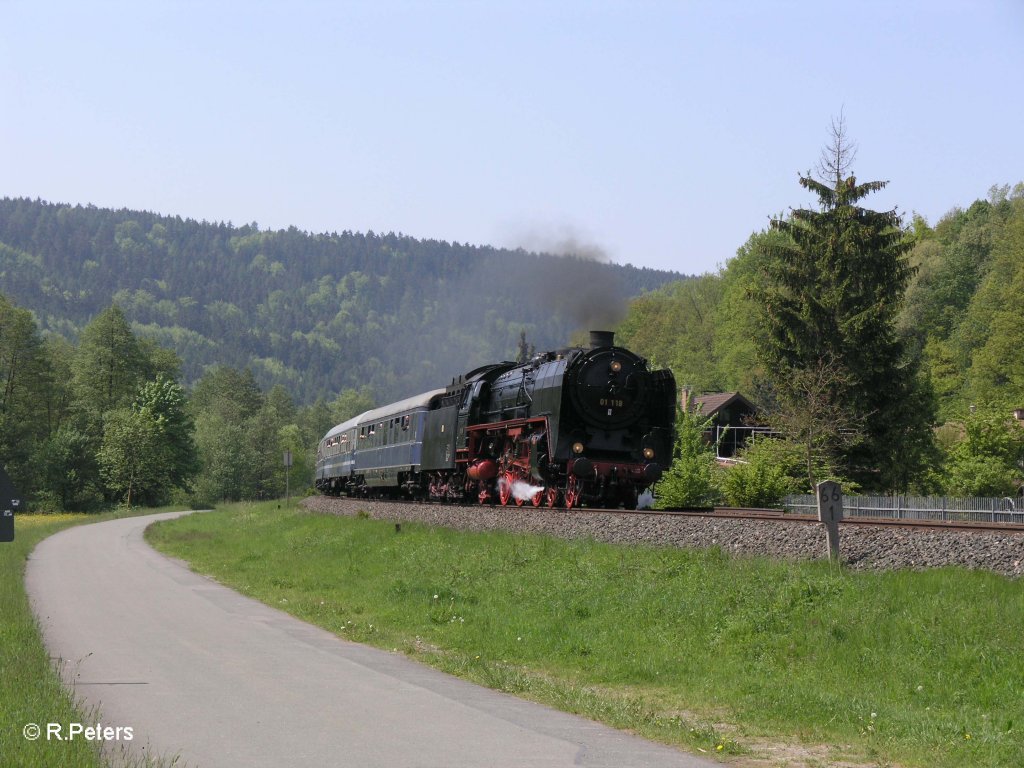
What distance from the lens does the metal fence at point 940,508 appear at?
31.4 m

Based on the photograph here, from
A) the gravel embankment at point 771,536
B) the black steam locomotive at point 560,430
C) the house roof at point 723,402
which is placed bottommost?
the gravel embankment at point 771,536

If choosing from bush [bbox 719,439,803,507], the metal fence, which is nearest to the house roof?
bush [bbox 719,439,803,507]

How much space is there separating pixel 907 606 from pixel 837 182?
38.5 m

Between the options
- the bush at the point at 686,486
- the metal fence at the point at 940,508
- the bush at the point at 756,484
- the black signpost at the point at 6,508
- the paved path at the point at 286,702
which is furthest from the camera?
the bush at the point at 756,484

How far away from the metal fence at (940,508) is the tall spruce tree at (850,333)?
29.9 ft

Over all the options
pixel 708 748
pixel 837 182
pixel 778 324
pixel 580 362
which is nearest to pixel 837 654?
pixel 708 748

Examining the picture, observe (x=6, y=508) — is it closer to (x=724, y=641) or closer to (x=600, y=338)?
(x=724, y=641)

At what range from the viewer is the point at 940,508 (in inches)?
1244

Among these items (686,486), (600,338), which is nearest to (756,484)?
(686,486)

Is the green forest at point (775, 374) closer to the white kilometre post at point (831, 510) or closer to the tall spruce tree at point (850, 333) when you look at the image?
the tall spruce tree at point (850, 333)

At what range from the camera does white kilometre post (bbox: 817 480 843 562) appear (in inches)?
597

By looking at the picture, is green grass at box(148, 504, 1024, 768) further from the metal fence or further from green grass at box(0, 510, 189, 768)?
the metal fence

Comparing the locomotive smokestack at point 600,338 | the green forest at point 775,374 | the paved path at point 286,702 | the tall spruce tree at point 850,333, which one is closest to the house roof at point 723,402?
the green forest at point 775,374

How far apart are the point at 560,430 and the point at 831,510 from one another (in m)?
11.6
